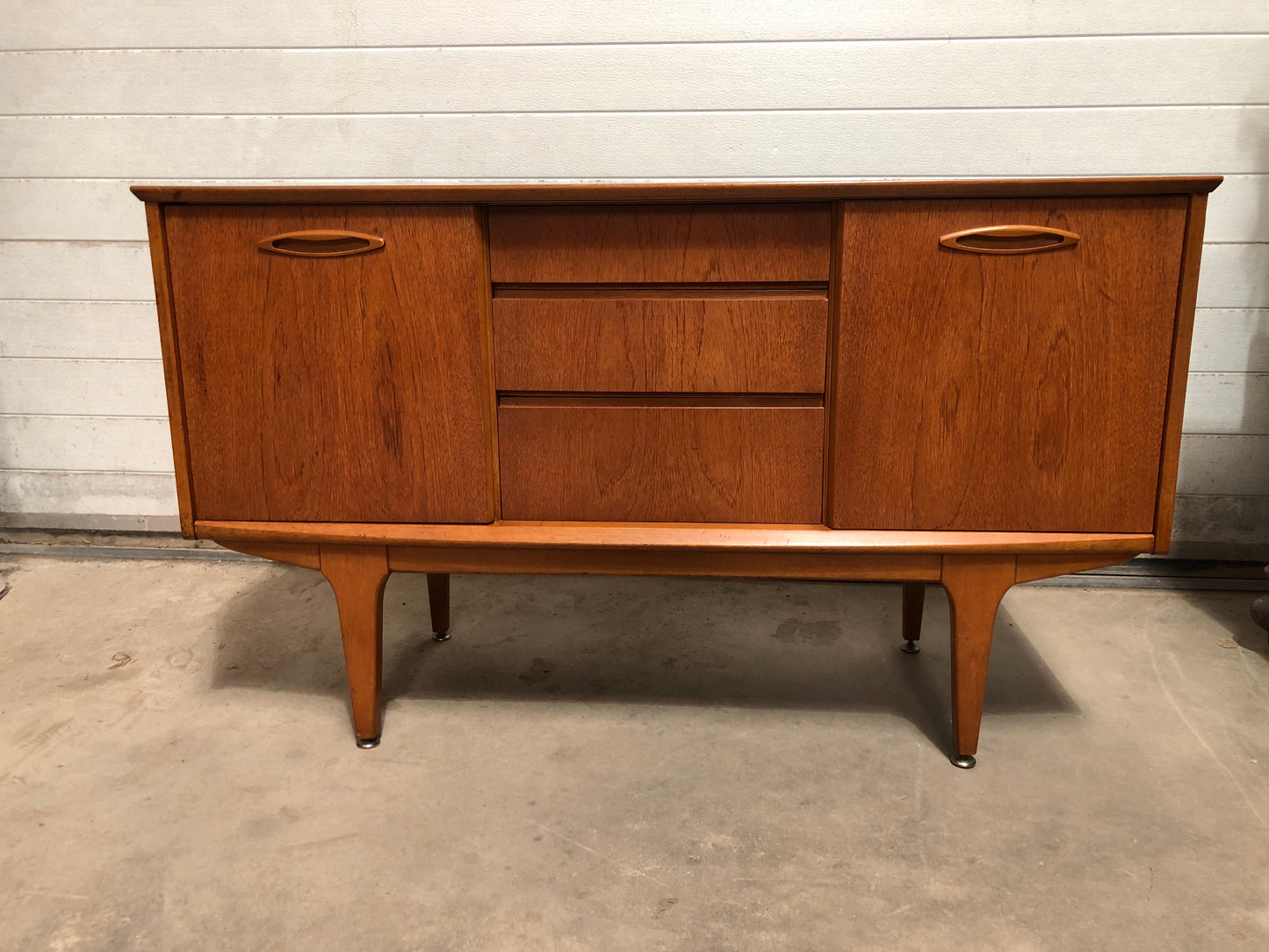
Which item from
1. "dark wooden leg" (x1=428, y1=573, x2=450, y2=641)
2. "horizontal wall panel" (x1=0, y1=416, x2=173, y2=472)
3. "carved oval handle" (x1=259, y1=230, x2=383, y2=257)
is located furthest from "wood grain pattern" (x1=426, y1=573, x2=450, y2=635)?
"horizontal wall panel" (x1=0, y1=416, x2=173, y2=472)

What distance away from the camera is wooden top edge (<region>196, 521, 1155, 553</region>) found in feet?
4.49

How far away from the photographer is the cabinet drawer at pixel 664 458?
1.40 meters

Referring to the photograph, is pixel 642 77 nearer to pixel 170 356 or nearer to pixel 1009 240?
pixel 1009 240

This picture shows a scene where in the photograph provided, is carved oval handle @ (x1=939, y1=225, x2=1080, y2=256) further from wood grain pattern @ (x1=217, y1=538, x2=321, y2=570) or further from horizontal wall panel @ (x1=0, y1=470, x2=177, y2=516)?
horizontal wall panel @ (x1=0, y1=470, x2=177, y2=516)

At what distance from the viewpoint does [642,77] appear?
2137 millimetres

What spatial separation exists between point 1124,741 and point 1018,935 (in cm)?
61

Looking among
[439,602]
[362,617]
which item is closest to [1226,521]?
[439,602]

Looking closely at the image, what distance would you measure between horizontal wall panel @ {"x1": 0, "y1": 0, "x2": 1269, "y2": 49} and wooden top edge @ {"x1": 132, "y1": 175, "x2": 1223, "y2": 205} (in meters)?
1.00

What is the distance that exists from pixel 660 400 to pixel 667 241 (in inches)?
9.8

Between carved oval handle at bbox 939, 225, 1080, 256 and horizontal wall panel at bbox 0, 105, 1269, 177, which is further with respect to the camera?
horizontal wall panel at bbox 0, 105, 1269, 177

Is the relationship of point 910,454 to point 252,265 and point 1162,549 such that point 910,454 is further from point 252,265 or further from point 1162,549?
point 252,265

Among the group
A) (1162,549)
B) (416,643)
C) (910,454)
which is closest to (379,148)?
(416,643)

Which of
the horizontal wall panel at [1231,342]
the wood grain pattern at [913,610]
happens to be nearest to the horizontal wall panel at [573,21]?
the horizontal wall panel at [1231,342]

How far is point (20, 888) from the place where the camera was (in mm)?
1174
